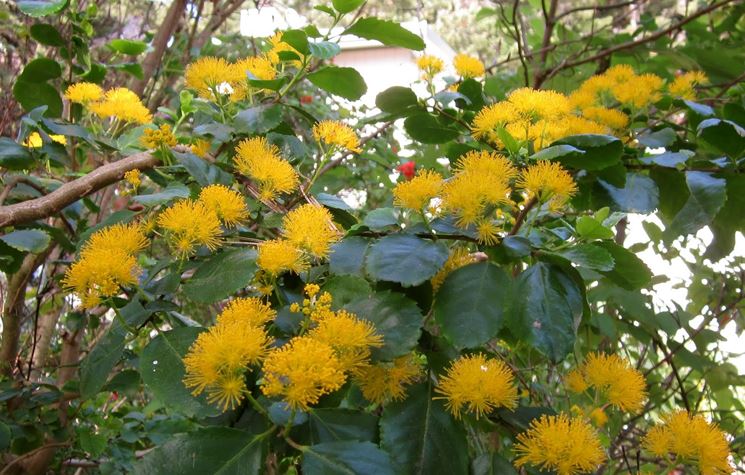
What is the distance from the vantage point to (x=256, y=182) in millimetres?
753

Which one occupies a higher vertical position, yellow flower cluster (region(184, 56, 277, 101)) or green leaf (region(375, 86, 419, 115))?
yellow flower cluster (region(184, 56, 277, 101))

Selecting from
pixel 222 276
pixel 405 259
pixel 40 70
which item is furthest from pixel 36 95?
pixel 405 259

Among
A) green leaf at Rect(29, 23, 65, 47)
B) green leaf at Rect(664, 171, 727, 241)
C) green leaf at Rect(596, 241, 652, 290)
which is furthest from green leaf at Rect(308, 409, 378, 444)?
green leaf at Rect(29, 23, 65, 47)

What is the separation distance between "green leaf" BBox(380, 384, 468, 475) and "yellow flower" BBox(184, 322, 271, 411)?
0.13 m

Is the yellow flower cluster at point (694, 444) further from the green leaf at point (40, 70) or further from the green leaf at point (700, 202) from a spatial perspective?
the green leaf at point (40, 70)

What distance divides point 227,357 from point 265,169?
0.87 feet

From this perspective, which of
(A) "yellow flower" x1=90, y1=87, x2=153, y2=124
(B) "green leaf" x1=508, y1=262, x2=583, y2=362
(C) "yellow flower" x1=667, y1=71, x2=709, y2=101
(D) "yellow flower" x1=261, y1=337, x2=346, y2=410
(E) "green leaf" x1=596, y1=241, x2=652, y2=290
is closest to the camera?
(D) "yellow flower" x1=261, y1=337, x2=346, y2=410

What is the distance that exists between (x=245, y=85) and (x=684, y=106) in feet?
2.13

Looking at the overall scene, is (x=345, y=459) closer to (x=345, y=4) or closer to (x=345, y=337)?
(x=345, y=337)

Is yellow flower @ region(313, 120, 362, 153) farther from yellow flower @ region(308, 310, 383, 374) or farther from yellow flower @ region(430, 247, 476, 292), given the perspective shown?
yellow flower @ region(308, 310, 383, 374)

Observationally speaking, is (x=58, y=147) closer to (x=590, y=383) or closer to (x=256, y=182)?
(x=256, y=182)

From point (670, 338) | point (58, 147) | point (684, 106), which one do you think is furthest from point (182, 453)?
point (670, 338)

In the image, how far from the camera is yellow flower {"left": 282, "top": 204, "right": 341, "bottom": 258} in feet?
1.88

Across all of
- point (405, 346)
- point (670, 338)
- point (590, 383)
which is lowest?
point (670, 338)
